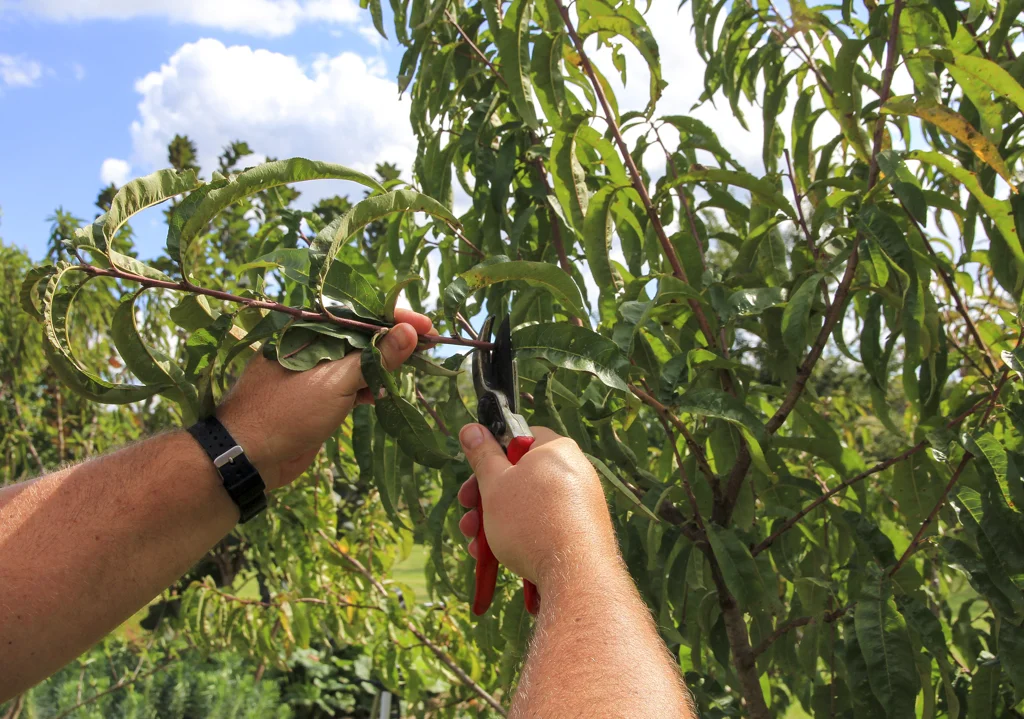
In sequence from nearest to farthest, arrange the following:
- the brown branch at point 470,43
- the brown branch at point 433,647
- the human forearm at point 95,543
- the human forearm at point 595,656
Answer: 1. the human forearm at point 595,656
2. the human forearm at point 95,543
3. the brown branch at point 470,43
4. the brown branch at point 433,647

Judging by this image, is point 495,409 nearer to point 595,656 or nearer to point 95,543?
point 595,656

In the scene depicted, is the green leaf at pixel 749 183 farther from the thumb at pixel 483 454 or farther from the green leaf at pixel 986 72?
the thumb at pixel 483 454

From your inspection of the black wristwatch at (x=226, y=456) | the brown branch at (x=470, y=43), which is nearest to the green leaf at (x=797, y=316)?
the brown branch at (x=470, y=43)

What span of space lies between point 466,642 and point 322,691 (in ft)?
12.9

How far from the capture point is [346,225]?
3.82ft

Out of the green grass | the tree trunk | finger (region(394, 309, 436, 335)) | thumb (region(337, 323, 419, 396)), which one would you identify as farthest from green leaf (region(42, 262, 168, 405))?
the green grass

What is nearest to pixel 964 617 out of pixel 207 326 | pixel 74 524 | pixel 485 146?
pixel 485 146

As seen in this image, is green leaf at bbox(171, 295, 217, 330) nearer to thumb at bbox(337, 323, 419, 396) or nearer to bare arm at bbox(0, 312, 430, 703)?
bare arm at bbox(0, 312, 430, 703)

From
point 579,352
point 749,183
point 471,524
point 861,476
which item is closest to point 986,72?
point 749,183

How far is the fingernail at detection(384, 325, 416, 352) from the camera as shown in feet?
4.19

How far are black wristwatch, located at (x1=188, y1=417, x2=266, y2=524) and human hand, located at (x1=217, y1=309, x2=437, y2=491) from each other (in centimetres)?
1

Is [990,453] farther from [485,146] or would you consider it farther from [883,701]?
[485,146]

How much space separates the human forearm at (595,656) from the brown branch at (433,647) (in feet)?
4.84

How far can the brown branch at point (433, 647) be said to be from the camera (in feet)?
8.48
